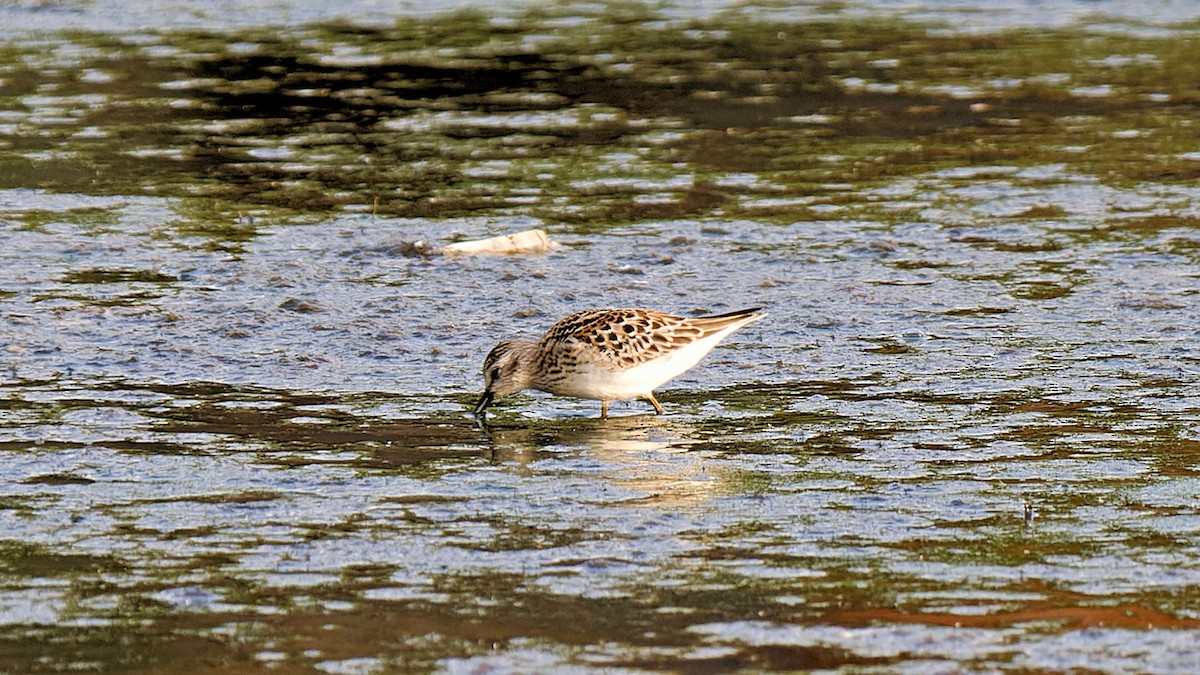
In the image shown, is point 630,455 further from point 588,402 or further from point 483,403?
point 588,402

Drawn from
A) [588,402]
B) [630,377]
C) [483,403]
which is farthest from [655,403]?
[483,403]

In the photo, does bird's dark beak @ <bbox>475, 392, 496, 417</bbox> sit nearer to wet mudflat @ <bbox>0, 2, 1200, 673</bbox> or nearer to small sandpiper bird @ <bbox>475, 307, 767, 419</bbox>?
small sandpiper bird @ <bbox>475, 307, 767, 419</bbox>

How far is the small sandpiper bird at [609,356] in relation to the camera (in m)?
9.33

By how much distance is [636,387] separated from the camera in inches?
369

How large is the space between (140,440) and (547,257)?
450cm

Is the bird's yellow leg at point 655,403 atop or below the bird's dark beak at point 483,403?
below

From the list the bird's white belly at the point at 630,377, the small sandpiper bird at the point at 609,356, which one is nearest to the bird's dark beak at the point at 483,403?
the small sandpiper bird at the point at 609,356

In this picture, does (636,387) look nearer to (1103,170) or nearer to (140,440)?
(140,440)

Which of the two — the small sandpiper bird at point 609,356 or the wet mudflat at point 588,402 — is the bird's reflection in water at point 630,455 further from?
the small sandpiper bird at point 609,356

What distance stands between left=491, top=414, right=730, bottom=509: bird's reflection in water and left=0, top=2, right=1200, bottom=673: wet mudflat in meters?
0.04

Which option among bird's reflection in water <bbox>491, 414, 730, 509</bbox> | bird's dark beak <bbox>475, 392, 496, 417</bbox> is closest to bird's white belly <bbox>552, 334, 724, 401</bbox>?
bird's reflection in water <bbox>491, 414, 730, 509</bbox>

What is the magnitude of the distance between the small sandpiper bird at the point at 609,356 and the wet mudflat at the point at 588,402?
0.23 meters

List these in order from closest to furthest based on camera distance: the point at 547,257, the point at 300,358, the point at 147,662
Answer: the point at 147,662 → the point at 300,358 → the point at 547,257

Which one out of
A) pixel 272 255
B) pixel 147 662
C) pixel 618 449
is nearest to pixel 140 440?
pixel 618 449
